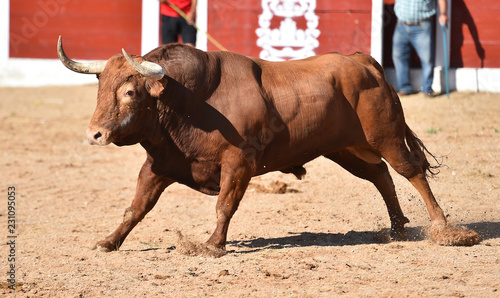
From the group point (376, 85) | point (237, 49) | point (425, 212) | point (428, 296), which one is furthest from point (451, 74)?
point (428, 296)

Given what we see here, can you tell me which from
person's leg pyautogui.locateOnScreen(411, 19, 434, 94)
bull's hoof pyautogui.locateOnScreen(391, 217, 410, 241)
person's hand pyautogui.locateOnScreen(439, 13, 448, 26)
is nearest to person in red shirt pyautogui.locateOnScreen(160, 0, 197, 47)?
person's leg pyautogui.locateOnScreen(411, 19, 434, 94)

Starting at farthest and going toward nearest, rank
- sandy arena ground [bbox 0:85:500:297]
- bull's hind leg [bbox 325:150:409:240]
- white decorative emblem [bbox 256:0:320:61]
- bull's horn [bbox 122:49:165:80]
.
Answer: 1. white decorative emblem [bbox 256:0:320:61]
2. bull's hind leg [bbox 325:150:409:240]
3. bull's horn [bbox 122:49:165:80]
4. sandy arena ground [bbox 0:85:500:297]

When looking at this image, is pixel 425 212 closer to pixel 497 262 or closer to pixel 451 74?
pixel 497 262

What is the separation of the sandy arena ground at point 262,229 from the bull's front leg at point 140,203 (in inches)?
3.5

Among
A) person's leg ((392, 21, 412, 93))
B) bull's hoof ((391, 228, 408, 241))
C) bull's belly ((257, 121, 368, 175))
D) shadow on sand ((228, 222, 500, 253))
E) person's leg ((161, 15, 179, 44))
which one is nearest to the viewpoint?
bull's belly ((257, 121, 368, 175))

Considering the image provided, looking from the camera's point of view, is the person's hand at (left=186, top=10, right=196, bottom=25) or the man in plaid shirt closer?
the person's hand at (left=186, top=10, right=196, bottom=25)

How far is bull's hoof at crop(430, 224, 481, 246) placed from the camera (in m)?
4.61

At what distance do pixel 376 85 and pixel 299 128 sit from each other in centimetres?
61

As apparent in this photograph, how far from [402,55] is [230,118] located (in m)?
6.31

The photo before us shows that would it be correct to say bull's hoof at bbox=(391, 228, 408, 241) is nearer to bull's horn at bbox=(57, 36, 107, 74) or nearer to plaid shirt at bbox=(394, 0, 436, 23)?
bull's horn at bbox=(57, 36, 107, 74)

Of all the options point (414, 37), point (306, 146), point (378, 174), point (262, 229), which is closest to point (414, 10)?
point (414, 37)

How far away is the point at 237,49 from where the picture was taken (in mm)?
11445

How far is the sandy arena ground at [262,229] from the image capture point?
3.88 m

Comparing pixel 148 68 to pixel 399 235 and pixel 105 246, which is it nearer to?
pixel 105 246
